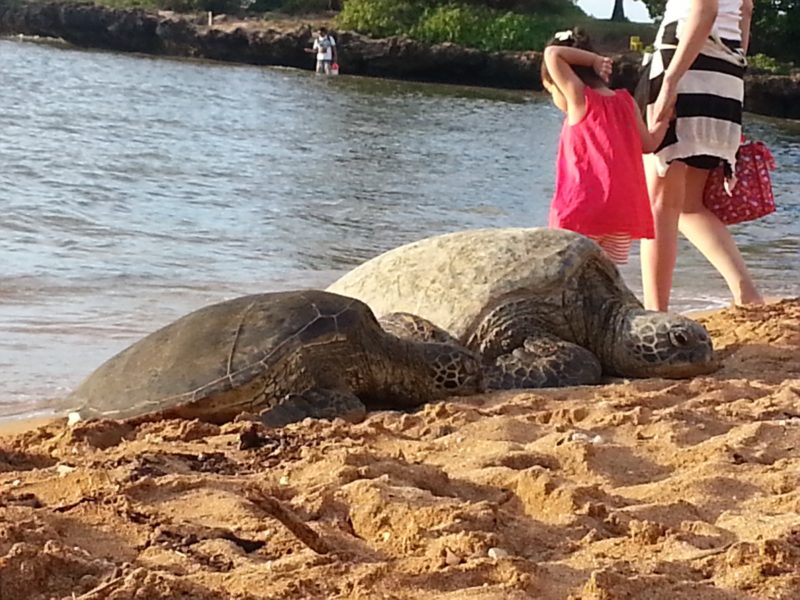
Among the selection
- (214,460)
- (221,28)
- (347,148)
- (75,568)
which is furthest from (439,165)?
(221,28)

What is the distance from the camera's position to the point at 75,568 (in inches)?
74.6

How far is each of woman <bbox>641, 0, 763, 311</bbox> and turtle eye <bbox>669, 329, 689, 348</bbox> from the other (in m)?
0.71

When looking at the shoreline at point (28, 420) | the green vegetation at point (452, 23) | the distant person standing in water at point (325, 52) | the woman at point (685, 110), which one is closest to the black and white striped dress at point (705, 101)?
the woman at point (685, 110)

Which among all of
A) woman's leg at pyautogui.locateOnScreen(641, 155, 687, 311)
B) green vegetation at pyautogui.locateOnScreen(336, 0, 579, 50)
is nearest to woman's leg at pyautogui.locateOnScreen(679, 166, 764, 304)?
woman's leg at pyautogui.locateOnScreen(641, 155, 687, 311)

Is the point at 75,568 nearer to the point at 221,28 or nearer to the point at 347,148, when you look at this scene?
the point at 347,148

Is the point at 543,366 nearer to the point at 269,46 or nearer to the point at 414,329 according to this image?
the point at 414,329

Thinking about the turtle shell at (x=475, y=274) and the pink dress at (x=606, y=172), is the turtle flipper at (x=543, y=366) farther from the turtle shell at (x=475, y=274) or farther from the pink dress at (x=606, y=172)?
the pink dress at (x=606, y=172)

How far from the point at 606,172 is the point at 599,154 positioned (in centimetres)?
8

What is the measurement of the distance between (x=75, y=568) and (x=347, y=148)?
13.5 m

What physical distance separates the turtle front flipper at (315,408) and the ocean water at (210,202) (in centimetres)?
92

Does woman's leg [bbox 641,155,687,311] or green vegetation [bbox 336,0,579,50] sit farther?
green vegetation [bbox 336,0,579,50]

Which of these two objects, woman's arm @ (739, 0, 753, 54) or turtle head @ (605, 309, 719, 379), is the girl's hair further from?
turtle head @ (605, 309, 719, 379)

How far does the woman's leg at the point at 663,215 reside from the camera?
15.9 feet

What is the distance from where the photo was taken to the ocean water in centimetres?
548
